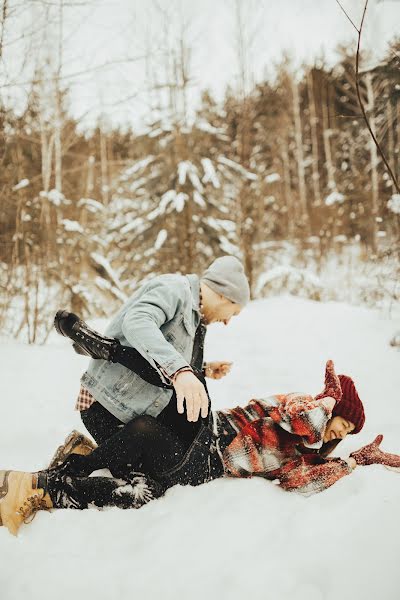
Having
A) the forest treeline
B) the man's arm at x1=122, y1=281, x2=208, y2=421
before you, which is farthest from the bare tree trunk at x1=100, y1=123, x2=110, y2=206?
the man's arm at x1=122, y1=281, x2=208, y2=421

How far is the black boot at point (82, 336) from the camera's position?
1.66 metres

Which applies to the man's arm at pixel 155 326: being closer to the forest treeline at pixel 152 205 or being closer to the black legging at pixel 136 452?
the black legging at pixel 136 452

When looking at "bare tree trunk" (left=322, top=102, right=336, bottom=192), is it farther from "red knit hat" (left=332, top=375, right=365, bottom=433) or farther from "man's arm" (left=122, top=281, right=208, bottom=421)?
"man's arm" (left=122, top=281, right=208, bottom=421)

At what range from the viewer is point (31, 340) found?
4109 mm

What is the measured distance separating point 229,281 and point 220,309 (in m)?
0.16

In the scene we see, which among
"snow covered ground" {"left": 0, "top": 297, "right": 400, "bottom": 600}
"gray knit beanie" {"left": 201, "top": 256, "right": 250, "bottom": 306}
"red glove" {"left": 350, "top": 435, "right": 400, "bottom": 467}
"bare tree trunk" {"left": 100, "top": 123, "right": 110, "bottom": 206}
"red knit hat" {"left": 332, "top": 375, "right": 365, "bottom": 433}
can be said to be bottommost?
"snow covered ground" {"left": 0, "top": 297, "right": 400, "bottom": 600}

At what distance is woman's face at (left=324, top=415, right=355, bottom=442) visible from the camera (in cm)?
196

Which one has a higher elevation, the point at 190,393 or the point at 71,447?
the point at 190,393

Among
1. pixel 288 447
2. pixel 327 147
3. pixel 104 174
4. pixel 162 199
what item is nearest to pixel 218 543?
pixel 288 447

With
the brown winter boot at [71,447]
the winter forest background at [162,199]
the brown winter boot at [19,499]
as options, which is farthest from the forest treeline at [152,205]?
the brown winter boot at [19,499]

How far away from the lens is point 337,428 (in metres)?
1.96

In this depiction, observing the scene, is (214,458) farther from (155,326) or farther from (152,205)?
(152,205)

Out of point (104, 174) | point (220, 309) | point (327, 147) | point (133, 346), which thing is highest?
point (327, 147)

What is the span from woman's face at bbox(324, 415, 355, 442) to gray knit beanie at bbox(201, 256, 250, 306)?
0.73 meters
